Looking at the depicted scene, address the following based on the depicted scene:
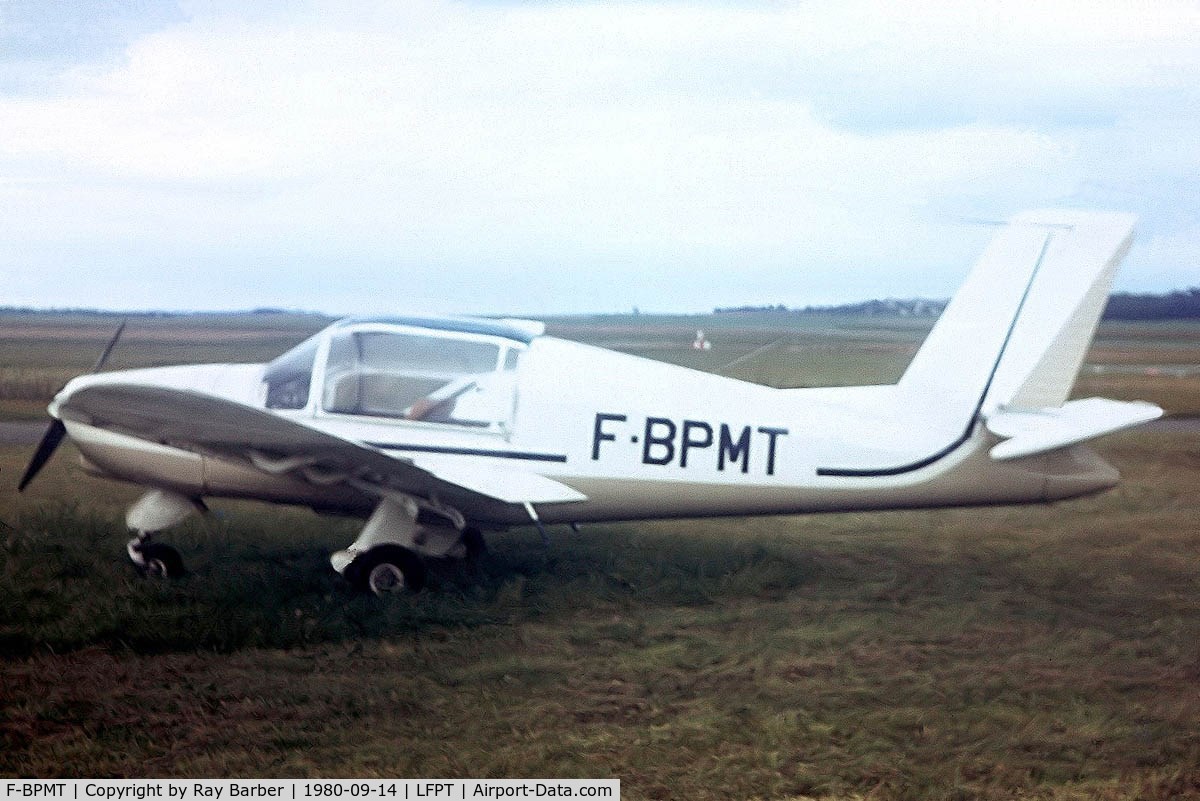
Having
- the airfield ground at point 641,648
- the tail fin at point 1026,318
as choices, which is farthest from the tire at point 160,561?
the tail fin at point 1026,318

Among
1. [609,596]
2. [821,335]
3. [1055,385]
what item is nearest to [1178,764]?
[1055,385]

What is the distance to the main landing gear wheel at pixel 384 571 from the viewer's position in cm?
605

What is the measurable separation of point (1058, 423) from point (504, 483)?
2946mm

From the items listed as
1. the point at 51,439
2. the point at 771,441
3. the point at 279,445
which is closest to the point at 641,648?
the point at 771,441

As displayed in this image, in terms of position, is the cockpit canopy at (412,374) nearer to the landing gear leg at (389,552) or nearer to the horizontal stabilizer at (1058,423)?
the landing gear leg at (389,552)

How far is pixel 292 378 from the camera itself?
6.35 metres

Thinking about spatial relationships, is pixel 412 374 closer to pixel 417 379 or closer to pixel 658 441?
pixel 417 379

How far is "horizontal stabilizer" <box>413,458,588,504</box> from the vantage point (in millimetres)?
5992

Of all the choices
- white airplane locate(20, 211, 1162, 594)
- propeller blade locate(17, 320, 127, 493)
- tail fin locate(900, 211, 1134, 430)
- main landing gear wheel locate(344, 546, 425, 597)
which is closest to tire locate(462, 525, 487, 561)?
white airplane locate(20, 211, 1162, 594)

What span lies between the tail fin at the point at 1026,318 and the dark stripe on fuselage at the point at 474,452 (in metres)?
2.04

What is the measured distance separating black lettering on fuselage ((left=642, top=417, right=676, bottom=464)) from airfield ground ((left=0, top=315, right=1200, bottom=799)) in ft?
2.42

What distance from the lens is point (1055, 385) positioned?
626cm

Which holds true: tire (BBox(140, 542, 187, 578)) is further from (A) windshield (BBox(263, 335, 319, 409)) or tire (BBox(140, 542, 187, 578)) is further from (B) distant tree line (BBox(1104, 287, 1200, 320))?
(B) distant tree line (BBox(1104, 287, 1200, 320))

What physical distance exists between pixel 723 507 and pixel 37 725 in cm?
347
